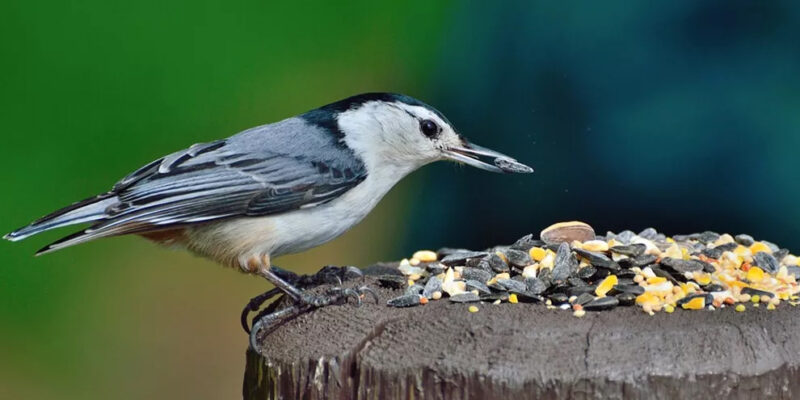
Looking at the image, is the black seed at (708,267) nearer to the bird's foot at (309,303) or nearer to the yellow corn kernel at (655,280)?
the yellow corn kernel at (655,280)

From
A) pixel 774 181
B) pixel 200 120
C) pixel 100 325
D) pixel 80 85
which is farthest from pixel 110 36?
pixel 774 181

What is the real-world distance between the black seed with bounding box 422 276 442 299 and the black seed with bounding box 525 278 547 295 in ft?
0.69

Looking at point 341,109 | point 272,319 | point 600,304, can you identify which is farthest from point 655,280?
point 341,109

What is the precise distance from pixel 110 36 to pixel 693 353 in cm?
273

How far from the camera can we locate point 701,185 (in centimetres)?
370

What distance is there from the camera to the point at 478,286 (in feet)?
7.98

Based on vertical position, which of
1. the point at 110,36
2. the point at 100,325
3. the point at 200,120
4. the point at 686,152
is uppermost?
the point at 110,36

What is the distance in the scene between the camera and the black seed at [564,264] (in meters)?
2.50

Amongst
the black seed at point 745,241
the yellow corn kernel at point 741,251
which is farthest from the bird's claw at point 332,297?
the black seed at point 745,241

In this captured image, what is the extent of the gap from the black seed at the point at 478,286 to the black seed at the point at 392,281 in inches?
8.4

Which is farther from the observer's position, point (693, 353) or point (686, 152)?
point (686, 152)

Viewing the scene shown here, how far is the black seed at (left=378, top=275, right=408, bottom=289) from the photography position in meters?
2.63

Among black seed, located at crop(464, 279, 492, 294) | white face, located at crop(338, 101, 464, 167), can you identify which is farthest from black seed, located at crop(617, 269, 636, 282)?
white face, located at crop(338, 101, 464, 167)

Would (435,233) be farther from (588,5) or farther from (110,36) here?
(110,36)
